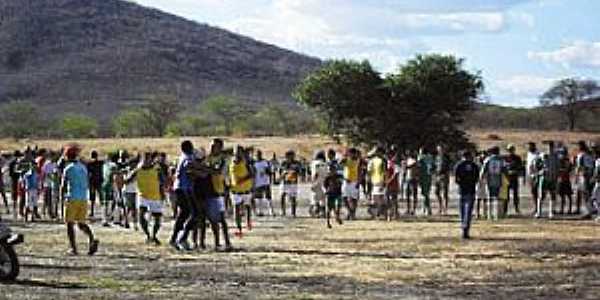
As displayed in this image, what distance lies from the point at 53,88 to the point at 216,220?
124 m

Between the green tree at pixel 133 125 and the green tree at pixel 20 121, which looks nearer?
the green tree at pixel 20 121

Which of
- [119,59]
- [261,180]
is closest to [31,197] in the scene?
[261,180]

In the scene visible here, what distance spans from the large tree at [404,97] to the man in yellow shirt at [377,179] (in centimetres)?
2420

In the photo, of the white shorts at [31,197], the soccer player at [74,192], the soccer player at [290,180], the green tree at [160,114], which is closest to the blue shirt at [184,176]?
the soccer player at [74,192]

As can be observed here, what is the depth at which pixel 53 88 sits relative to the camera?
144m

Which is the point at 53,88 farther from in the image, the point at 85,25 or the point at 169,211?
the point at 169,211

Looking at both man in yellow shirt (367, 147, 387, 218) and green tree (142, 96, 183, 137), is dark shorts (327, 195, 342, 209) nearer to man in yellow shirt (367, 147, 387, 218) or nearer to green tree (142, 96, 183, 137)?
man in yellow shirt (367, 147, 387, 218)

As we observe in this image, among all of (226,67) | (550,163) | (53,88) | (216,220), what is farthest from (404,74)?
(226,67)

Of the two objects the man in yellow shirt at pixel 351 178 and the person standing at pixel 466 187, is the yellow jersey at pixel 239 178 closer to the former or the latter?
the person standing at pixel 466 187

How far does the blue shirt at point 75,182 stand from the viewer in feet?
70.8

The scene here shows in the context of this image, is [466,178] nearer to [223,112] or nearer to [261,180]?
[261,180]

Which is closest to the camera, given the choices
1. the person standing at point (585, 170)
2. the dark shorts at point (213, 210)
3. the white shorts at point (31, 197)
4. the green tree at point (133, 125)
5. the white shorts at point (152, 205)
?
the dark shorts at point (213, 210)

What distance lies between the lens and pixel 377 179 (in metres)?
31.3

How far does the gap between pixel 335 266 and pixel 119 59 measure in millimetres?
137742
